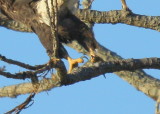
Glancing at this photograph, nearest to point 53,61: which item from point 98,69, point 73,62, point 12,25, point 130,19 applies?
point 98,69

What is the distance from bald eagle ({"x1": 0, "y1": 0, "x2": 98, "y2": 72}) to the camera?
18.1 feet

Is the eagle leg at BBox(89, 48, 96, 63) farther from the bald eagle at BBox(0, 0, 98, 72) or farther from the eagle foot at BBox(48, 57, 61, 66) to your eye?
the eagle foot at BBox(48, 57, 61, 66)

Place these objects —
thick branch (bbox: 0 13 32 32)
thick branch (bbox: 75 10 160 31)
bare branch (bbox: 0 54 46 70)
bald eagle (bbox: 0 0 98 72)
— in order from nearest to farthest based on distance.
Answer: bare branch (bbox: 0 54 46 70) → bald eagle (bbox: 0 0 98 72) → thick branch (bbox: 75 10 160 31) → thick branch (bbox: 0 13 32 32)

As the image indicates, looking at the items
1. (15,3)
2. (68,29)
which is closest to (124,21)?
(68,29)

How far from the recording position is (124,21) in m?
6.04

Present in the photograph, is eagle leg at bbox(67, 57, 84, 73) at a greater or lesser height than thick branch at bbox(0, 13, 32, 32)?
greater

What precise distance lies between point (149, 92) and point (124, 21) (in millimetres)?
758

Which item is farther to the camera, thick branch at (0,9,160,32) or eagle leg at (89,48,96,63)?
thick branch at (0,9,160,32)

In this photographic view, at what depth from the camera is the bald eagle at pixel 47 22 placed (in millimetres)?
5531

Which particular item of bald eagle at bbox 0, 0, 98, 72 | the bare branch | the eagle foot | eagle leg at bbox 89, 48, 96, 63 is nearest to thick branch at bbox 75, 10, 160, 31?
bald eagle at bbox 0, 0, 98, 72

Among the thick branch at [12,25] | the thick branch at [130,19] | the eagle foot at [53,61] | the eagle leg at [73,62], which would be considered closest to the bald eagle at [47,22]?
the eagle leg at [73,62]

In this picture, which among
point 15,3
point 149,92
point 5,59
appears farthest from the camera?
point 149,92

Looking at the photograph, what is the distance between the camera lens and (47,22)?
548cm

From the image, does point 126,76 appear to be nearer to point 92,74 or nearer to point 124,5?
point 124,5
